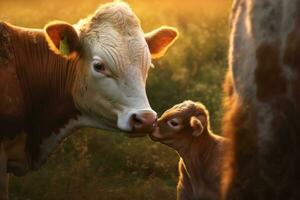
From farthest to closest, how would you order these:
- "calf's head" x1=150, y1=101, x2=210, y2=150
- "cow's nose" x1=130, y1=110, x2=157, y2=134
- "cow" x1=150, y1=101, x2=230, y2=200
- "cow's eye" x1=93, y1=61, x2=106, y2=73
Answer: "calf's head" x1=150, y1=101, x2=210, y2=150
"cow" x1=150, y1=101, x2=230, y2=200
"cow's eye" x1=93, y1=61, x2=106, y2=73
"cow's nose" x1=130, y1=110, x2=157, y2=134

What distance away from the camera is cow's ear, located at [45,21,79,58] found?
670cm

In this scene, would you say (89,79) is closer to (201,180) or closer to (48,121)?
(48,121)

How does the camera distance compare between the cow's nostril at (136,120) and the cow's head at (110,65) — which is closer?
the cow's nostril at (136,120)

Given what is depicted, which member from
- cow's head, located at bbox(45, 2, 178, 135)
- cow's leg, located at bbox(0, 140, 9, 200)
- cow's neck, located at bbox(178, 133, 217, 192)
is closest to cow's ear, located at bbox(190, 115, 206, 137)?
cow's neck, located at bbox(178, 133, 217, 192)

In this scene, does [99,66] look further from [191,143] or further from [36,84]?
[191,143]

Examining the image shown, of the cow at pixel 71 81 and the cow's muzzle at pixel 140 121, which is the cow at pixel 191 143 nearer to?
the cow at pixel 71 81

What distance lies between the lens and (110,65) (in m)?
6.61

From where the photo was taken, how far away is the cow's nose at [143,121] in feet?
20.9

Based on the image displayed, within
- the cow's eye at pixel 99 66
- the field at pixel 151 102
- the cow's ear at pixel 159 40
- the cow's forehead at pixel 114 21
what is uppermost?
the cow's forehead at pixel 114 21

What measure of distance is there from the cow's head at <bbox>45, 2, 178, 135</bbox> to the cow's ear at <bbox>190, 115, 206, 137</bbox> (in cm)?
108

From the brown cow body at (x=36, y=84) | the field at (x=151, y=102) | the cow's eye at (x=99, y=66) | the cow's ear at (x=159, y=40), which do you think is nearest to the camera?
the cow's eye at (x=99, y=66)

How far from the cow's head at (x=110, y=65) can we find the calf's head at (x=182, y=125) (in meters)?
1.00

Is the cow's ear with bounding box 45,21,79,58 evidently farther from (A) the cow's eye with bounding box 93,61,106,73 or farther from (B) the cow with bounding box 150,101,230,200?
(B) the cow with bounding box 150,101,230,200

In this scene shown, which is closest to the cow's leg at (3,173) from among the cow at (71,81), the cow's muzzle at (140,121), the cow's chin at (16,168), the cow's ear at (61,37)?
the cow at (71,81)
